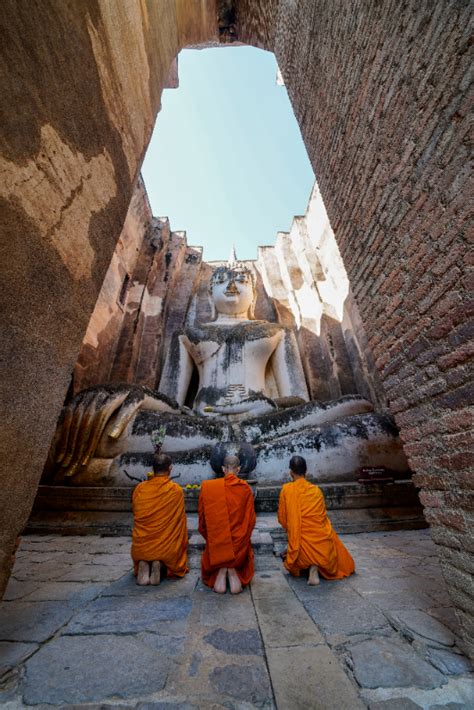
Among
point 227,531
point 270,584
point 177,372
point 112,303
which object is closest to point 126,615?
point 227,531

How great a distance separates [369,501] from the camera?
3580 mm

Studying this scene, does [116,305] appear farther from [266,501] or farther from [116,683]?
[116,683]

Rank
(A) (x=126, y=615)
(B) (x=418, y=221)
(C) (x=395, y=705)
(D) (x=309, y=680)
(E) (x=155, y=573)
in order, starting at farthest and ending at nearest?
1. (E) (x=155, y=573)
2. (B) (x=418, y=221)
3. (A) (x=126, y=615)
4. (D) (x=309, y=680)
5. (C) (x=395, y=705)

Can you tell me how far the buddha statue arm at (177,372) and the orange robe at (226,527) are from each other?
13.6ft

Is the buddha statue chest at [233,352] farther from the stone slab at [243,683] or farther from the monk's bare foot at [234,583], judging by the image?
the stone slab at [243,683]

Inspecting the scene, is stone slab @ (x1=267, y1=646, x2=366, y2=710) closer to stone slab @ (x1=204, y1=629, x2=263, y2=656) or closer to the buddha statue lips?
stone slab @ (x1=204, y1=629, x2=263, y2=656)

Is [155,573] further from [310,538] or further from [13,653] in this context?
[310,538]

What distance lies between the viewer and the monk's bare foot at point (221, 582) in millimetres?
2047

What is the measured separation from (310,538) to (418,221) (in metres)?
2.20

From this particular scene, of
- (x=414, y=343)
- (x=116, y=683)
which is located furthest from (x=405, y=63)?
(x=116, y=683)

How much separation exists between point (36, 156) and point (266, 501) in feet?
11.8

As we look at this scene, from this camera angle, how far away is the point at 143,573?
86.1 inches

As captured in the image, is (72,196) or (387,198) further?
(387,198)

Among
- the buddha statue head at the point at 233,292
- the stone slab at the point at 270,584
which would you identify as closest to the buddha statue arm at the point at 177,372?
the buddha statue head at the point at 233,292
